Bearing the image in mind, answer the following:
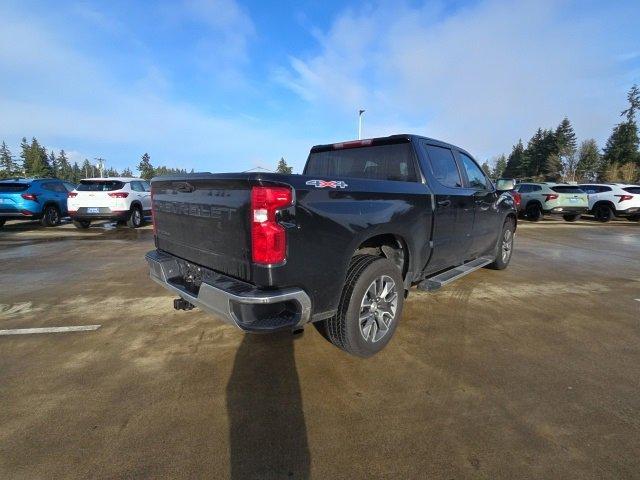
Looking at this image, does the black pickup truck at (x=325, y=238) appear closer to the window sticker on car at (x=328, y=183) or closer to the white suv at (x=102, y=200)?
the window sticker on car at (x=328, y=183)

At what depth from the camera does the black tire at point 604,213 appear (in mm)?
16547

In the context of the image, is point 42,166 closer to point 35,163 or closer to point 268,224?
point 35,163

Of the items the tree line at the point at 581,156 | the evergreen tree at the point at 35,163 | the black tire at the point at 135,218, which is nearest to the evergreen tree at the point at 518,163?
the tree line at the point at 581,156

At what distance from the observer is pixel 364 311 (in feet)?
10.3

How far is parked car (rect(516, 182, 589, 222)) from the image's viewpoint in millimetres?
15895

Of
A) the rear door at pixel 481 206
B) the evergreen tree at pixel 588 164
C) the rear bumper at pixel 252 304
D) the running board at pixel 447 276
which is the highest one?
the evergreen tree at pixel 588 164

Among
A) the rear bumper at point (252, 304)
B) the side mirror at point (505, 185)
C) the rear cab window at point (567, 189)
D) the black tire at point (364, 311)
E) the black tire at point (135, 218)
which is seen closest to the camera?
the rear bumper at point (252, 304)

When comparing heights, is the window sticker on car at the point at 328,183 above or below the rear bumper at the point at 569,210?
above

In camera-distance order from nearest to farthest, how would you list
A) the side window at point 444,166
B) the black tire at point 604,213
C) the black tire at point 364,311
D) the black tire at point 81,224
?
1. the black tire at point 364,311
2. the side window at point 444,166
3. the black tire at point 81,224
4. the black tire at point 604,213

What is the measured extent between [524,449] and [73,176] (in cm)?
13251

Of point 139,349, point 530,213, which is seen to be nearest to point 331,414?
point 139,349

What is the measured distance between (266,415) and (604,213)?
19.8m

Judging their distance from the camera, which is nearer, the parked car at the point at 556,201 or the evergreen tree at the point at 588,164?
the parked car at the point at 556,201

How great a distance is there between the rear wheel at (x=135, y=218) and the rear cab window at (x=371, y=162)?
9.56 meters
